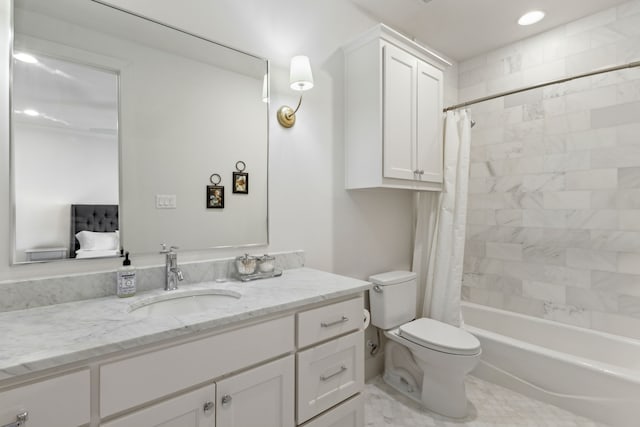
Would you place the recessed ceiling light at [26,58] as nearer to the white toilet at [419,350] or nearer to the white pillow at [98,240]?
the white pillow at [98,240]

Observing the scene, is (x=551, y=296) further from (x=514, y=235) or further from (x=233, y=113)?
(x=233, y=113)

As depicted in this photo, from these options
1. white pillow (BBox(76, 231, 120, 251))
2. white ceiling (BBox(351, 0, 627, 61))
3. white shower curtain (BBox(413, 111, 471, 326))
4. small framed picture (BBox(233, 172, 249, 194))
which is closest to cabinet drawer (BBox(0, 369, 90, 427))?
white pillow (BBox(76, 231, 120, 251))

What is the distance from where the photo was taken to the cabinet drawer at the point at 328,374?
1224 mm

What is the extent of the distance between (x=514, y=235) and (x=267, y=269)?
7.18 feet

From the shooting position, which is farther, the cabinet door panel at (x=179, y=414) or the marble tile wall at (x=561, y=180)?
the marble tile wall at (x=561, y=180)

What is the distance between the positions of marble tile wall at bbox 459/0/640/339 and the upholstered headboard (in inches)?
110

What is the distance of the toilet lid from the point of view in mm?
1746

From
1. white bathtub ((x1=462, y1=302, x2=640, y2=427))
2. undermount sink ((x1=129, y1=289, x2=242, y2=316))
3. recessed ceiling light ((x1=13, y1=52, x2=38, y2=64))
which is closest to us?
recessed ceiling light ((x1=13, y1=52, x2=38, y2=64))

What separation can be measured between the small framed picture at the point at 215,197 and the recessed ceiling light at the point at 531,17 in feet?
8.21

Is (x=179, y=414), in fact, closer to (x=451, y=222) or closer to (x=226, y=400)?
(x=226, y=400)

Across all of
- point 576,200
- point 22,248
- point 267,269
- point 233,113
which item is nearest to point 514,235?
point 576,200

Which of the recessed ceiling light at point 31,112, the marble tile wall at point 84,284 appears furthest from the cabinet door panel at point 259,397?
the recessed ceiling light at point 31,112

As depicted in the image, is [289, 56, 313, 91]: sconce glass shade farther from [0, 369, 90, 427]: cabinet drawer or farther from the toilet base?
the toilet base

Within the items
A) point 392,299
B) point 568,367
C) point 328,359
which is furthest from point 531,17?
point 328,359
